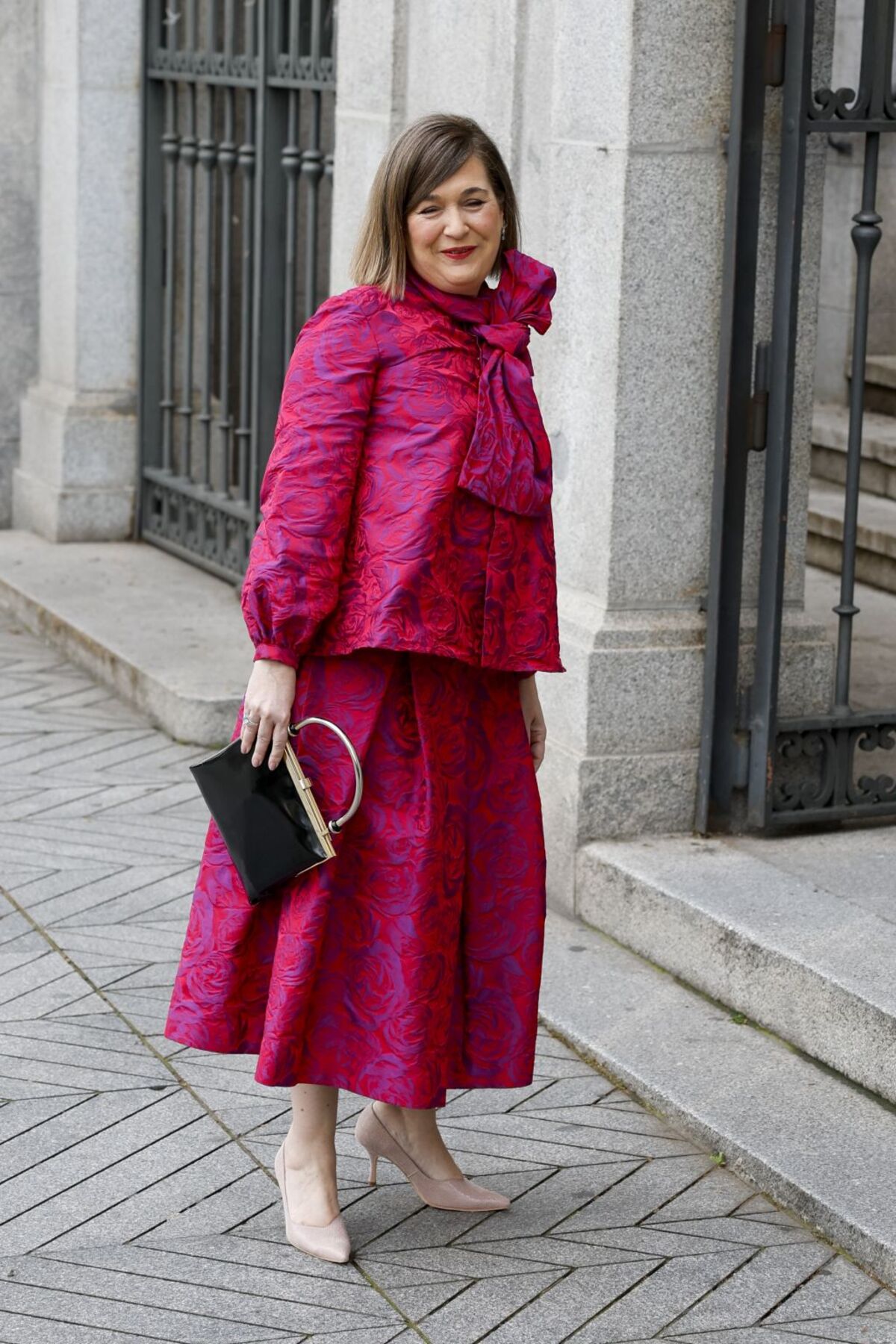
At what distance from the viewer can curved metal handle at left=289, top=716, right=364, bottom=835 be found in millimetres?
3211

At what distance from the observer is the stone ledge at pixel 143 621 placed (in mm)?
6379

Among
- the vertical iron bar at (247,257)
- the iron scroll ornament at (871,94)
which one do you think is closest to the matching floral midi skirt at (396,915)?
the iron scroll ornament at (871,94)

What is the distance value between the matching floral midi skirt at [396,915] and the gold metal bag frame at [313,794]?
3 centimetres

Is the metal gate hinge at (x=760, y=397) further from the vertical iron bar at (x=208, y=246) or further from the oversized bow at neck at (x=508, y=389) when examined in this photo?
the vertical iron bar at (x=208, y=246)

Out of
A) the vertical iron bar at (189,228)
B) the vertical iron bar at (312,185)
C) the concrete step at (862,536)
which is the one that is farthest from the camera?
the vertical iron bar at (189,228)

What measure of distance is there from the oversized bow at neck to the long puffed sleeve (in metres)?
0.17

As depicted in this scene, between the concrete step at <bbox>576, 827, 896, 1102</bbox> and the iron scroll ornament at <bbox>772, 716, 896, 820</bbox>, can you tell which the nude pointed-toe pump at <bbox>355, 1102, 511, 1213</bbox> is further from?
the iron scroll ornament at <bbox>772, 716, 896, 820</bbox>

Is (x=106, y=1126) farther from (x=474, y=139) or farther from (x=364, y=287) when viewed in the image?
(x=474, y=139)

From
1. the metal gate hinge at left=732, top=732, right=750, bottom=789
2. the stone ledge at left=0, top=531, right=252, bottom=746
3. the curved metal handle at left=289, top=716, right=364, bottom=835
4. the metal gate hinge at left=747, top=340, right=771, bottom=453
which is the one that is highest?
the metal gate hinge at left=747, top=340, right=771, bottom=453

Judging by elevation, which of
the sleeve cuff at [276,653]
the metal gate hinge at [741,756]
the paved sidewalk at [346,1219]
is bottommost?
the paved sidewalk at [346,1219]

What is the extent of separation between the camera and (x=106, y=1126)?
12.6ft

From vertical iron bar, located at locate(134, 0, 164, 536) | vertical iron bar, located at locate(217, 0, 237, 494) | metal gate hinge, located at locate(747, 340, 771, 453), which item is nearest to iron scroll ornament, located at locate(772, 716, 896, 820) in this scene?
metal gate hinge, located at locate(747, 340, 771, 453)

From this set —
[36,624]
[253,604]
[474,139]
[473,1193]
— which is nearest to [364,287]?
[474,139]

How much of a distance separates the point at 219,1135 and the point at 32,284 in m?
5.73
